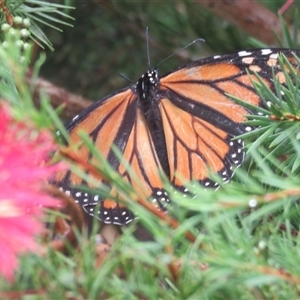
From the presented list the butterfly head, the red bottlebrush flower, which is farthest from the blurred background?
the red bottlebrush flower

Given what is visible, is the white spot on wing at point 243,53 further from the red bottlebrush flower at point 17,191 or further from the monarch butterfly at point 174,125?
the red bottlebrush flower at point 17,191

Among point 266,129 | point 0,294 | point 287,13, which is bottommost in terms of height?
point 0,294

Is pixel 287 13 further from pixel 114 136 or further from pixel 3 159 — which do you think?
pixel 3 159

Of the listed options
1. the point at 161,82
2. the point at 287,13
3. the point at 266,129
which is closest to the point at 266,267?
the point at 266,129

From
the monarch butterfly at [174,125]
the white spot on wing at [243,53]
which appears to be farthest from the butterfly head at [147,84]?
the white spot on wing at [243,53]

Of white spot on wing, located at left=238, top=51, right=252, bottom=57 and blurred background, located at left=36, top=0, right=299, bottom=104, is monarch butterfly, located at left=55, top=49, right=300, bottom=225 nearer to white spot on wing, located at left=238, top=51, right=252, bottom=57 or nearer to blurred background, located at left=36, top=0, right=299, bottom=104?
white spot on wing, located at left=238, top=51, right=252, bottom=57

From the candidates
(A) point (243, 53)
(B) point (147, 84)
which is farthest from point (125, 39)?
(A) point (243, 53)
